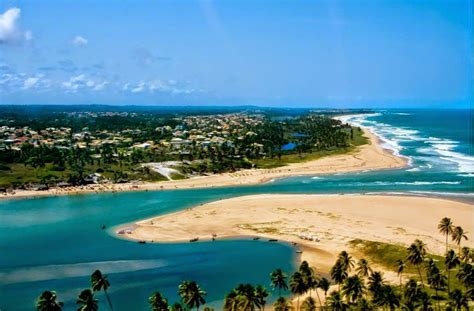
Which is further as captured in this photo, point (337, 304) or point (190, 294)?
point (190, 294)

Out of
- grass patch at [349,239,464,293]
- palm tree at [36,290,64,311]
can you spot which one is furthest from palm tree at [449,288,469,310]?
palm tree at [36,290,64,311]

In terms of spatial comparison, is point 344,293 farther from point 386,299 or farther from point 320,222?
point 320,222

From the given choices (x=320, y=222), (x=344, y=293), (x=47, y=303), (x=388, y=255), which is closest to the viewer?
(x=47, y=303)

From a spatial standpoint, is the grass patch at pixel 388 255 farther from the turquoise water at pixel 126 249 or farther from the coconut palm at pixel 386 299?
the coconut palm at pixel 386 299

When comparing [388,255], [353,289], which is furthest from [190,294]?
[388,255]

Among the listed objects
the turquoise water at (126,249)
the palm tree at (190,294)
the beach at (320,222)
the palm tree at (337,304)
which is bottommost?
the turquoise water at (126,249)

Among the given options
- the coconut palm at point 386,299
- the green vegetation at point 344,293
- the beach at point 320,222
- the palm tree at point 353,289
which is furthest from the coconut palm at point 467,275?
the beach at point 320,222

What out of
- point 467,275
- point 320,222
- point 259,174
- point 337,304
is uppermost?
point 467,275
